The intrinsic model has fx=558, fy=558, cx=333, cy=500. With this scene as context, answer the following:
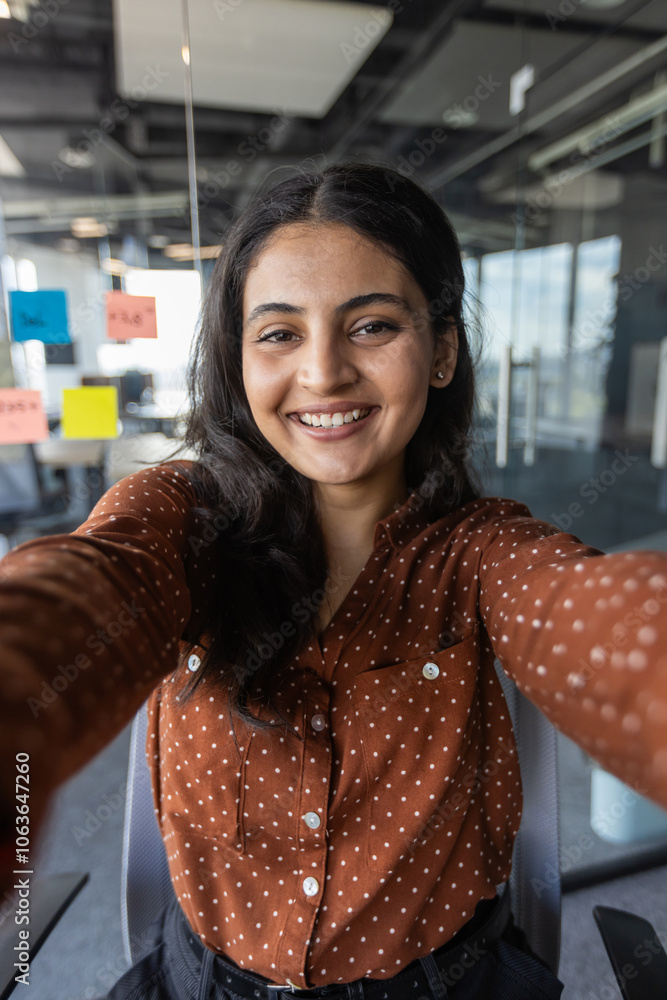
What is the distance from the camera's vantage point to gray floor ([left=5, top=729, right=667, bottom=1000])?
4.94 feet

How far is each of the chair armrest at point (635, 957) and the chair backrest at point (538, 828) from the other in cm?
13

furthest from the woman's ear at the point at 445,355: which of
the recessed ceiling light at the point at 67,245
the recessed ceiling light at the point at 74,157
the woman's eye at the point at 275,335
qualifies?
the recessed ceiling light at the point at 74,157

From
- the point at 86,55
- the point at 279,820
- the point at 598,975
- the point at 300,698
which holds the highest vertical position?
the point at 86,55

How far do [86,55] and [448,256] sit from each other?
3228mm

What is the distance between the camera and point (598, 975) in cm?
152

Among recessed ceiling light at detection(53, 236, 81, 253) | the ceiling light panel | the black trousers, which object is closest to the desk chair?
the black trousers

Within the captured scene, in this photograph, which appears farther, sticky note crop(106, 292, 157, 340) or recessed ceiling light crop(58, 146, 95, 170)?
recessed ceiling light crop(58, 146, 95, 170)

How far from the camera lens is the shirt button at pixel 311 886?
729 millimetres

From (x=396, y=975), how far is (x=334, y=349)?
2.79ft

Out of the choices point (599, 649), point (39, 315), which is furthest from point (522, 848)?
point (39, 315)

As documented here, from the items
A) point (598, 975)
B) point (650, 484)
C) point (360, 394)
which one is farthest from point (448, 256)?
point (650, 484)

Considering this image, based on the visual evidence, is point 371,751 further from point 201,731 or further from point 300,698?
point 201,731

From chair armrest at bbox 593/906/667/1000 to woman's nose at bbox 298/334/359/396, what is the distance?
853mm

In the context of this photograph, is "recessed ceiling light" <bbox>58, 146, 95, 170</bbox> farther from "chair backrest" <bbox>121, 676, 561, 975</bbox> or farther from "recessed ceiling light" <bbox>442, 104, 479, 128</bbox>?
"chair backrest" <bbox>121, 676, 561, 975</bbox>
